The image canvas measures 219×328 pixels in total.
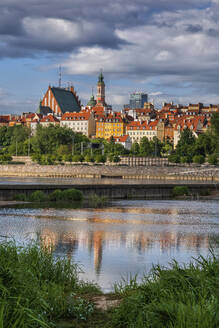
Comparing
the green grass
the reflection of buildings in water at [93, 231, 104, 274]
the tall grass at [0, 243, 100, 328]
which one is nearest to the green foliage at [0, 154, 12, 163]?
the green grass

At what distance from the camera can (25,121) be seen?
7766 inches

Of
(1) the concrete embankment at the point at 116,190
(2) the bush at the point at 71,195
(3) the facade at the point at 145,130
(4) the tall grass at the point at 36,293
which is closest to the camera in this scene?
(4) the tall grass at the point at 36,293

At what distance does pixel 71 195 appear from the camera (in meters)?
35.6

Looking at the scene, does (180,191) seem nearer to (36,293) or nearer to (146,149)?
(36,293)

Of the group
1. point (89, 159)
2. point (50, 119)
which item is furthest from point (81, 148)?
point (50, 119)

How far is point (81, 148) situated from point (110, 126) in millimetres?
53252

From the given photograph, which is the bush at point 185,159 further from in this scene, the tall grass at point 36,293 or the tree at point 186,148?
the tall grass at point 36,293

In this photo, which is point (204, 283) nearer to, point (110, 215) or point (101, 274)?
point (101, 274)

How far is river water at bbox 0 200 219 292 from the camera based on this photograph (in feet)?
45.7

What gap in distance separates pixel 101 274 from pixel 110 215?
624 inches

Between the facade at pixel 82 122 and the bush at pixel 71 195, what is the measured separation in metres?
145

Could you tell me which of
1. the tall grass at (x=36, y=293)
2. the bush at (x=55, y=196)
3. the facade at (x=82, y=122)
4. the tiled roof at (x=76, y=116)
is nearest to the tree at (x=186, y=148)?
the facade at (x=82, y=122)

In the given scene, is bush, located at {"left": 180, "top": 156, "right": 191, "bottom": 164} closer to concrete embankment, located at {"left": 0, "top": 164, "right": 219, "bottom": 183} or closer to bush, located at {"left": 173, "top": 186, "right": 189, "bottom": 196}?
concrete embankment, located at {"left": 0, "top": 164, "right": 219, "bottom": 183}

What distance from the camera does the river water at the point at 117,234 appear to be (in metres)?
13.9
